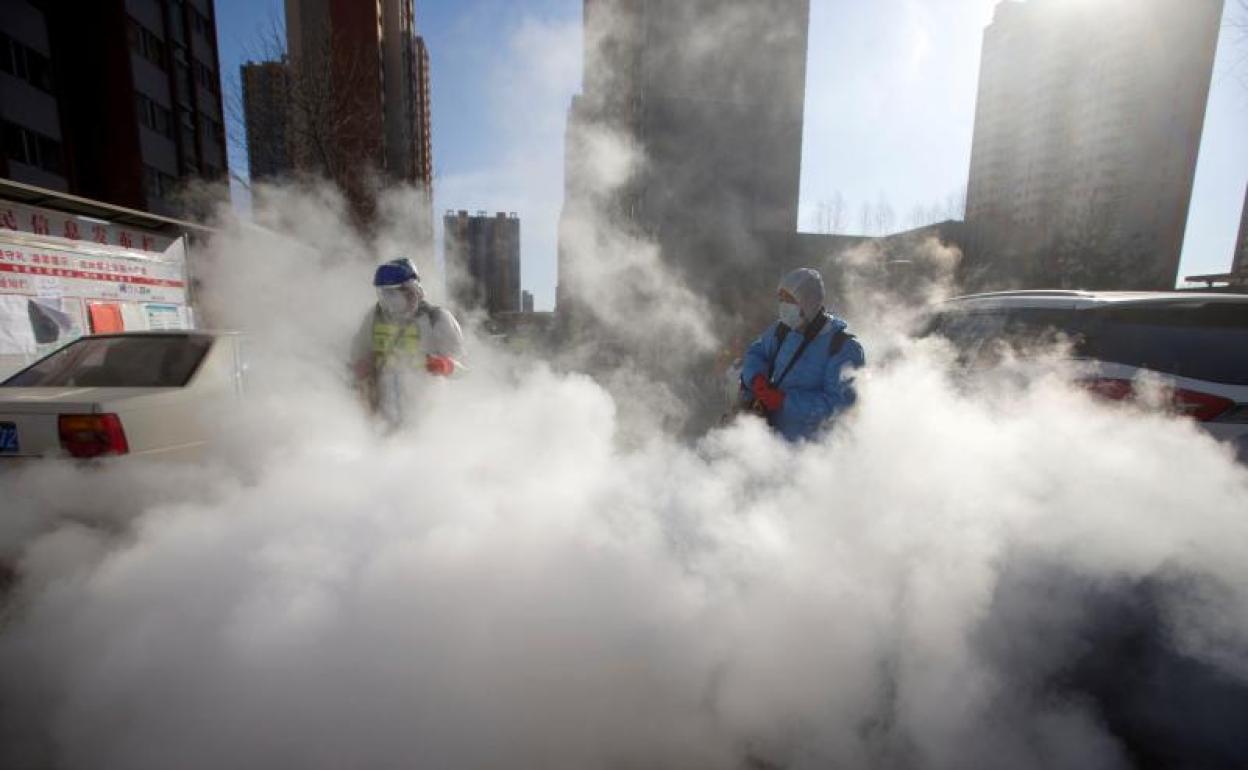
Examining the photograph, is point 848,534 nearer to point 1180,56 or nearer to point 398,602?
point 398,602

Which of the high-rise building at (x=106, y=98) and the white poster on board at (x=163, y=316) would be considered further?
the high-rise building at (x=106, y=98)

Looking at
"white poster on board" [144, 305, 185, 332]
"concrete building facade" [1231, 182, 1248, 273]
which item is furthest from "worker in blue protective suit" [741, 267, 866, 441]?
"concrete building facade" [1231, 182, 1248, 273]

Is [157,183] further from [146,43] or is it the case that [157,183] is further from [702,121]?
[702,121]

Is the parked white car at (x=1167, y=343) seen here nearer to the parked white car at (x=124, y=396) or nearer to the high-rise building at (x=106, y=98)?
the parked white car at (x=124, y=396)

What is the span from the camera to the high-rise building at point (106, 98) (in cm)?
1534

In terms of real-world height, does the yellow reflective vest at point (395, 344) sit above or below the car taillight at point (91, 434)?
above

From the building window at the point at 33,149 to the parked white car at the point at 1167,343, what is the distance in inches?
836

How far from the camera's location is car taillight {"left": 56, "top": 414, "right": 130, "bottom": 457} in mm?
2746

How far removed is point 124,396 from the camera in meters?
2.94

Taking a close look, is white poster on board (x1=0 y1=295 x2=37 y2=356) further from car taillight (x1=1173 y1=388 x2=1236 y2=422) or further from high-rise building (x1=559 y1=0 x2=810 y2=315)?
high-rise building (x1=559 y1=0 x2=810 y2=315)

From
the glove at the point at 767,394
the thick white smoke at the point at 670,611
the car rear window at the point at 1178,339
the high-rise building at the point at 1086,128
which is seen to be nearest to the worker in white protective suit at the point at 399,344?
the thick white smoke at the point at 670,611

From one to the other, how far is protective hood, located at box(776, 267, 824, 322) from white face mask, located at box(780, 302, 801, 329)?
0.03 metres

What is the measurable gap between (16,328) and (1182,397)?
8634mm

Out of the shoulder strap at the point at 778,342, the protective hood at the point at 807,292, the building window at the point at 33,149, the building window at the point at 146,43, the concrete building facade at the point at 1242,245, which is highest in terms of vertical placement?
the building window at the point at 146,43
